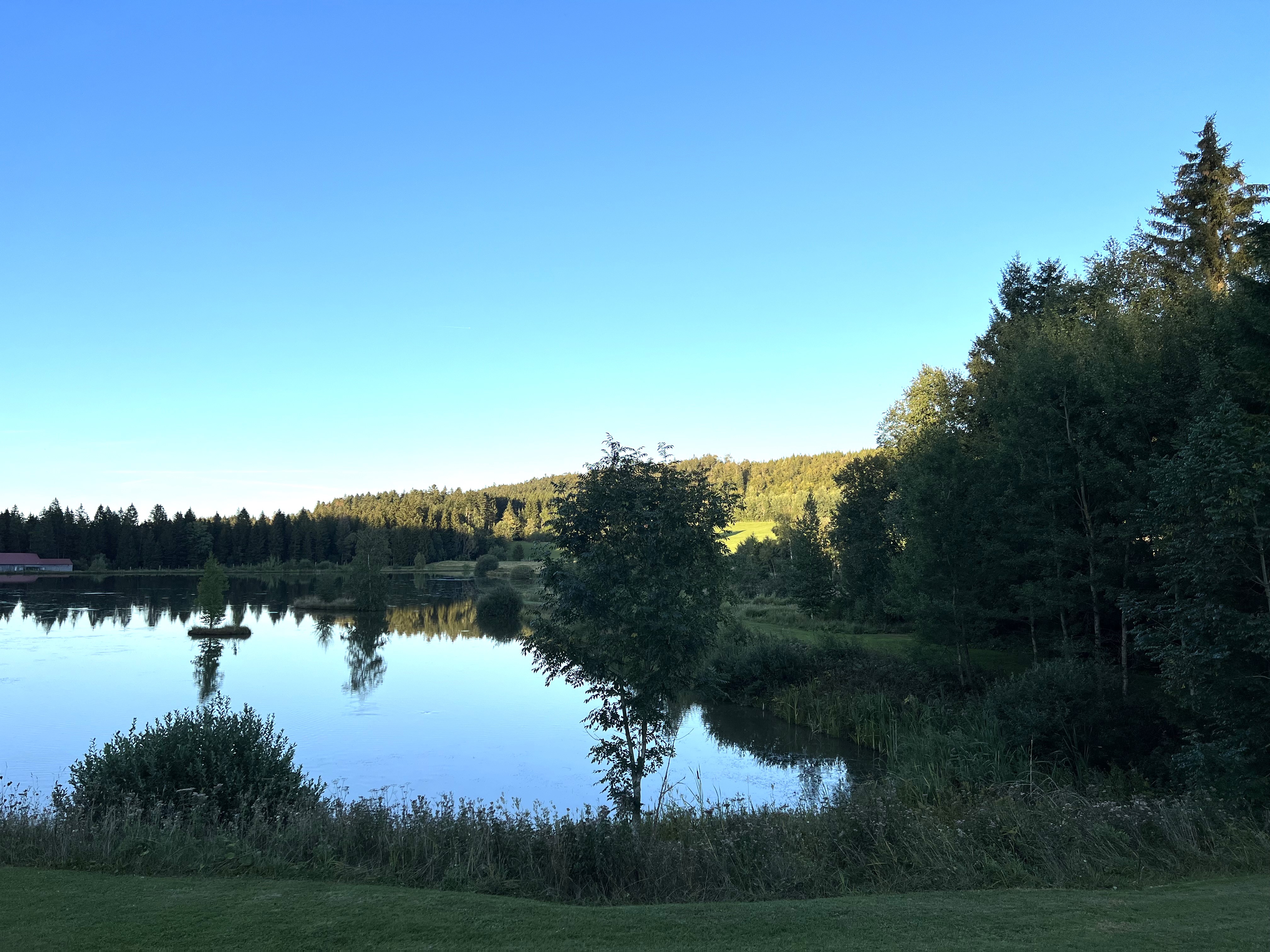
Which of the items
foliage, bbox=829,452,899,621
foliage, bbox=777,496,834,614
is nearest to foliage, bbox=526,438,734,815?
foliage, bbox=829,452,899,621

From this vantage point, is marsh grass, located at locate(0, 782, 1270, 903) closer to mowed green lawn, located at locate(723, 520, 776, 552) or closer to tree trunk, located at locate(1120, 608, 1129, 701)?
tree trunk, located at locate(1120, 608, 1129, 701)

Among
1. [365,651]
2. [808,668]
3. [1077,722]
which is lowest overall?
[365,651]

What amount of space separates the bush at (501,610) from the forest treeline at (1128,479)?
2918 centimetres

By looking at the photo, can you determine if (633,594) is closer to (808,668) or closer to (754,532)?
(808,668)

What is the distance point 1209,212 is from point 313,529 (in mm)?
151538

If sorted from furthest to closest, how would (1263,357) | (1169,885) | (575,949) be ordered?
1. (1263,357)
2. (1169,885)
3. (575,949)

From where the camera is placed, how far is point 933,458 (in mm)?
29531

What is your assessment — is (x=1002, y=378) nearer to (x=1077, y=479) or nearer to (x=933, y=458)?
(x=933, y=458)

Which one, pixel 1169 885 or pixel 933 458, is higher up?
pixel 933 458

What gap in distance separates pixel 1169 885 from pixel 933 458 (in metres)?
22.6

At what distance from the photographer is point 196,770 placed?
1302 cm

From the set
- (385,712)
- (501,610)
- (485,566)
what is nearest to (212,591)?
(501,610)

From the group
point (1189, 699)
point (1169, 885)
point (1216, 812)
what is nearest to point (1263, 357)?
point (1189, 699)

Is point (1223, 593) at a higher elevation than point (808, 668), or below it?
higher
